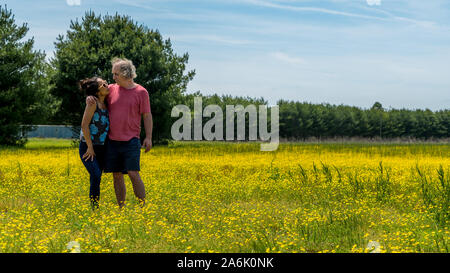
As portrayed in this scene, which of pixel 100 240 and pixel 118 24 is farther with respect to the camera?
pixel 118 24

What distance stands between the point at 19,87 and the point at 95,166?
93.1 ft

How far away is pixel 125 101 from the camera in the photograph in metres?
7.13

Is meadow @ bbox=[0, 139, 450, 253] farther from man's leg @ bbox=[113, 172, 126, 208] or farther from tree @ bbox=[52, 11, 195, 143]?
tree @ bbox=[52, 11, 195, 143]

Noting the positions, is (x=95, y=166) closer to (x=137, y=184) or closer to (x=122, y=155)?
(x=122, y=155)

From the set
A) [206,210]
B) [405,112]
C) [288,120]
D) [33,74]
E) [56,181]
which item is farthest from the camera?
[405,112]

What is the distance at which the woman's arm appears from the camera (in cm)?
703

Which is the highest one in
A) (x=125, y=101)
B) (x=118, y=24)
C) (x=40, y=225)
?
(x=118, y=24)

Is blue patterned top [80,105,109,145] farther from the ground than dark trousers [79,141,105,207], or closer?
Answer: farther from the ground

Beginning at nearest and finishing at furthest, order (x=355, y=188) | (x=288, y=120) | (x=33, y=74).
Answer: (x=355, y=188)
(x=33, y=74)
(x=288, y=120)

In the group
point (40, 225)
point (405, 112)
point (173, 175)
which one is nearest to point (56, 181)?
point (173, 175)

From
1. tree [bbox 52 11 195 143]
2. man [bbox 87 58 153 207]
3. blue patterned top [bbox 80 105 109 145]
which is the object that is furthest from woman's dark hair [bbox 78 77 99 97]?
tree [bbox 52 11 195 143]

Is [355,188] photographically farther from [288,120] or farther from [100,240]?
[288,120]

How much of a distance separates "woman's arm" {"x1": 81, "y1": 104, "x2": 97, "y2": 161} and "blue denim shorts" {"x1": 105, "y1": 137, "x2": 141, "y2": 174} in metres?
0.26
